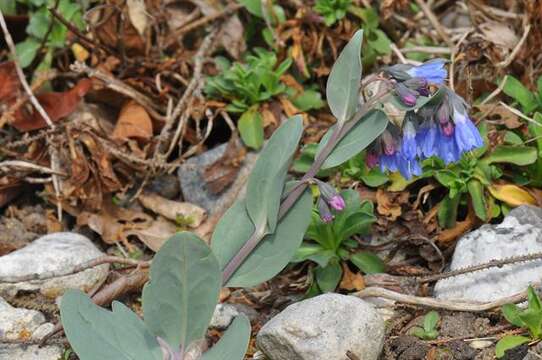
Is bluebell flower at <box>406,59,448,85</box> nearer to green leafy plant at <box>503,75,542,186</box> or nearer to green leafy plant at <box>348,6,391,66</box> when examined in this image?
green leafy plant at <box>503,75,542,186</box>

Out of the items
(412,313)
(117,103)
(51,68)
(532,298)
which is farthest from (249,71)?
(532,298)

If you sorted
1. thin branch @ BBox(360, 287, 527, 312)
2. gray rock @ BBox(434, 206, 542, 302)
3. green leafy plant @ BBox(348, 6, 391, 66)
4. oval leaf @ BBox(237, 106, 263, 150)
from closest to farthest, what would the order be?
thin branch @ BBox(360, 287, 527, 312)
gray rock @ BBox(434, 206, 542, 302)
oval leaf @ BBox(237, 106, 263, 150)
green leafy plant @ BBox(348, 6, 391, 66)

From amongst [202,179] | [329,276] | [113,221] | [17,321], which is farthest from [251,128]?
[17,321]

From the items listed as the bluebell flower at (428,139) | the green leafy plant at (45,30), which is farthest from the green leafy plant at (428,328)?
the green leafy plant at (45,30)

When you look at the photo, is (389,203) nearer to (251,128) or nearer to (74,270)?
(251,128)

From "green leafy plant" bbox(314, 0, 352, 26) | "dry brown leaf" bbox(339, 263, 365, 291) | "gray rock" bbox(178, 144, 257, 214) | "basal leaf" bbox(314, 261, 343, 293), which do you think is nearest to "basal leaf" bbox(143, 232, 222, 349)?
"basal leaf" bbox(314, 261, 343, 293)

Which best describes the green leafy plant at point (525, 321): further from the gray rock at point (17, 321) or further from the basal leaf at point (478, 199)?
the gray rock at point (17, 321)

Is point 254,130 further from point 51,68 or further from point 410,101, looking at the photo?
point 410,101
